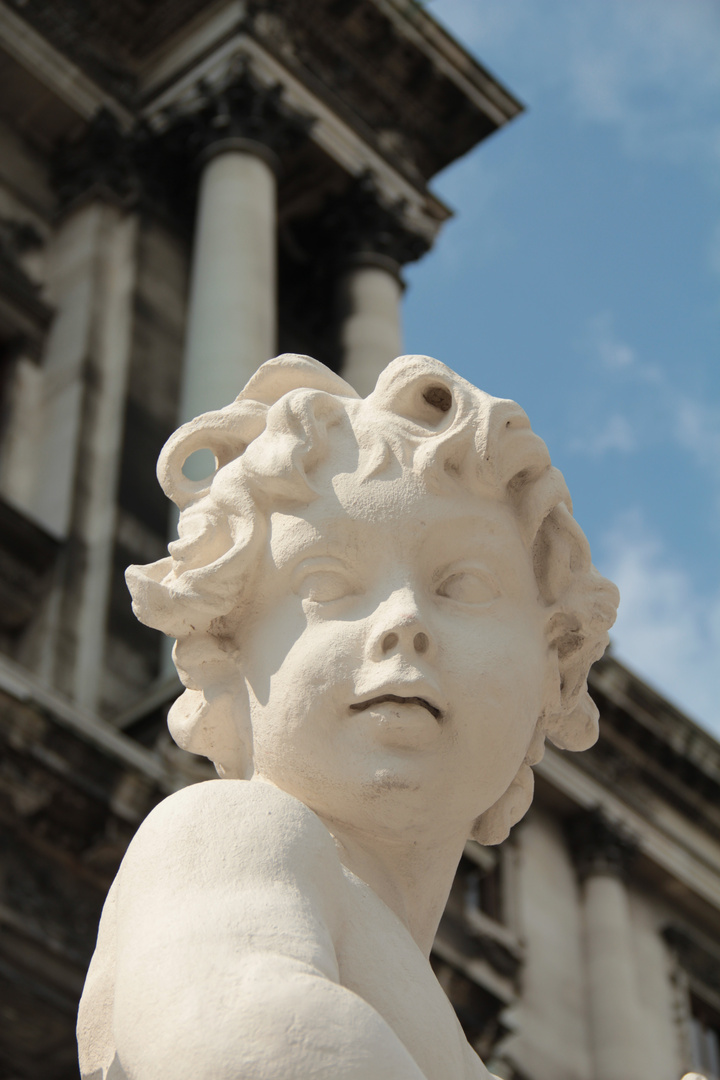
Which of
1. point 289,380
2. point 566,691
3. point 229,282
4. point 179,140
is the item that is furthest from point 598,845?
point 289,380

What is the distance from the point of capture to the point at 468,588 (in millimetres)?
2781

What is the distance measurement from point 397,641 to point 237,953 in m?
0.63

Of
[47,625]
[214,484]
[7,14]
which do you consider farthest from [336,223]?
[214,484]

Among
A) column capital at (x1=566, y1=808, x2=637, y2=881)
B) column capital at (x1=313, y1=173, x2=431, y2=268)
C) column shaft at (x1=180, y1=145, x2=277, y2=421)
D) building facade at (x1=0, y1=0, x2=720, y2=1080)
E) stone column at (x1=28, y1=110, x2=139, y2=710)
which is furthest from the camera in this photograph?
column capital at (x1=566, y1=808, x2=637, y2=881)

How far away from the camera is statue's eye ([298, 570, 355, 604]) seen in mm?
2723

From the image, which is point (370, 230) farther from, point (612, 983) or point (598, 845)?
point (612, 983)

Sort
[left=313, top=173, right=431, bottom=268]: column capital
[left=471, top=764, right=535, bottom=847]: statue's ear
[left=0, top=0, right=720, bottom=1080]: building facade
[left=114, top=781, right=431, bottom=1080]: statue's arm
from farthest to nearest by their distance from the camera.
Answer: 1. [left=313, top=173, right=431, bottom=268]: column capital
2. [left=0, top=0, right=720, bottom=1080]: building facade
3. [left=471, top=764, right=535, bottom=847]: statue's ear
4. [left=114, top=781, right=431, bottom=1080]: statue's arm

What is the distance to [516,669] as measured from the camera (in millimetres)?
2736

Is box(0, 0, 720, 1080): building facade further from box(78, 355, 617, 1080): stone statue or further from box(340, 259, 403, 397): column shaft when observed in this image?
box(78, 355, 617, 1080): stone statue

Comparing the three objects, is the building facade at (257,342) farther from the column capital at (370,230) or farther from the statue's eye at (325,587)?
the statue's eye at (325,587)

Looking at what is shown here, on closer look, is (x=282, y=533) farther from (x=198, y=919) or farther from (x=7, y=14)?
(x=7, y=14)

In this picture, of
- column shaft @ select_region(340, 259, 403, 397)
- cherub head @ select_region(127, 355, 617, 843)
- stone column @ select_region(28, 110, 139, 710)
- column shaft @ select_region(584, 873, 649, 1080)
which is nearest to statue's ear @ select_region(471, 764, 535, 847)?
cherub head @ select_region(127, 355, 617, 843)

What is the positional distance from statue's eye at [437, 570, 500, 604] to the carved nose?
6.6 inches

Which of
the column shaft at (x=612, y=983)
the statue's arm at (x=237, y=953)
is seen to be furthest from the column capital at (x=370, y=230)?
the statue's arm at (x=237, y=953)
